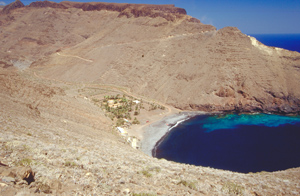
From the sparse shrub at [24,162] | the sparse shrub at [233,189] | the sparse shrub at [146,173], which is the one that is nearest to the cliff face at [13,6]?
the sparse shrub at [24,162]

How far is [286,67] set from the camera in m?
44.5

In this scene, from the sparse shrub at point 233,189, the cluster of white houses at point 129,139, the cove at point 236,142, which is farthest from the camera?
the cluster of white houses at point 129,139

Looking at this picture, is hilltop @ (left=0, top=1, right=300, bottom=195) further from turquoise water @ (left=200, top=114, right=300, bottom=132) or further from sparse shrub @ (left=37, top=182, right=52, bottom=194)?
turquoise water @ (left=200, top=114, right=300, bottom=132)

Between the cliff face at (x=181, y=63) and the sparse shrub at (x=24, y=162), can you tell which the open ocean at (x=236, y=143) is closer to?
the cliff face at (x=181, y=63)

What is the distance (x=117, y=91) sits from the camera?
5291 cm

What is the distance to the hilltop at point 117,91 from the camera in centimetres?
1171

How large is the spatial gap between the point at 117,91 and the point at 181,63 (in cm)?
1540

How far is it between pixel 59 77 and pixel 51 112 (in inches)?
1521

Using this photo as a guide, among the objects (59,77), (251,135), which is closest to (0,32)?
(59,77)

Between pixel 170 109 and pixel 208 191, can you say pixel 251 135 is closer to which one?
pixel 170 109

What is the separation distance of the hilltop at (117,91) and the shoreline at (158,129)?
5.41 feet

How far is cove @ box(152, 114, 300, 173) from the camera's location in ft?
90.9

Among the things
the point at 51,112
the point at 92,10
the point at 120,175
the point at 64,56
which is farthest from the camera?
the point at 92,10

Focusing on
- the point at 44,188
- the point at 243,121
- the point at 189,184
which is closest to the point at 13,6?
the point at 243,121
